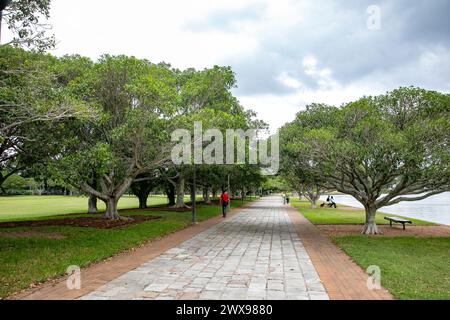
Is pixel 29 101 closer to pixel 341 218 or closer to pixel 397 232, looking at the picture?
pixel 397 232

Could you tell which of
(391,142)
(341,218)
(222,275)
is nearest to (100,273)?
(222,275)

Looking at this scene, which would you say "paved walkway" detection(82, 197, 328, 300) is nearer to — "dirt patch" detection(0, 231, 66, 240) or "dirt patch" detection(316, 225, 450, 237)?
"dirt patch" detection(0, 231, 66, 240)

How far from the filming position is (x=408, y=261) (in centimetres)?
932

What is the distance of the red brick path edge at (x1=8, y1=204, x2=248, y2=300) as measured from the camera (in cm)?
Result: 619

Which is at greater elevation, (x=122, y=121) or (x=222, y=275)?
(x=122, y=121)

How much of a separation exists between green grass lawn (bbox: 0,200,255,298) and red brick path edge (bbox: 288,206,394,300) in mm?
5383

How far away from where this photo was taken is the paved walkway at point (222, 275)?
6.26 metres

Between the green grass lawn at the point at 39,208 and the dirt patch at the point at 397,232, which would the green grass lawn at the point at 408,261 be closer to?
the dirt patch at the point at 397,232

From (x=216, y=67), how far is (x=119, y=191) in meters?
8.50

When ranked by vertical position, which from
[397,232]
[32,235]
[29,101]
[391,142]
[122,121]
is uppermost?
[122,121]

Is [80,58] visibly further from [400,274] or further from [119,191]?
[400,274]

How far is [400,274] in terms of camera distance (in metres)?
7.72

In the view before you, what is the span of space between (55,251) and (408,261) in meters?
9.20

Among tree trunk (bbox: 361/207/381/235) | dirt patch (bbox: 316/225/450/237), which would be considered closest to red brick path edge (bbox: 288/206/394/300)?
dirt patch (bbox: 316/225/450/237)
